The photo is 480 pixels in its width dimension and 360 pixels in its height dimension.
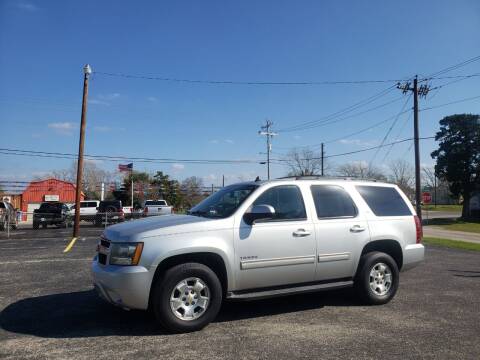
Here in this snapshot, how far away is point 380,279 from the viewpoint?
637 cm

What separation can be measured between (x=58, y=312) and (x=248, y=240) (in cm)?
280

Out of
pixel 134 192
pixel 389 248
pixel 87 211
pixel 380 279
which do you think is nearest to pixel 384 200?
pixel 389 248

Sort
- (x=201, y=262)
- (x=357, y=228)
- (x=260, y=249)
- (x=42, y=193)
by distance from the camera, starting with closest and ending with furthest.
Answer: (x=201, y=262), (x=260, y=249), (x=357, y=228), (x=42, y=193)

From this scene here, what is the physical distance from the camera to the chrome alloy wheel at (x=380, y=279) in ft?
20.7

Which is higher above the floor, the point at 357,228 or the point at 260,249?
the point at 357,228

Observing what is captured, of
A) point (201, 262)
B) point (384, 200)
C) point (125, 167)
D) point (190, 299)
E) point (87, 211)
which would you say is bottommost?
point (190, 299)

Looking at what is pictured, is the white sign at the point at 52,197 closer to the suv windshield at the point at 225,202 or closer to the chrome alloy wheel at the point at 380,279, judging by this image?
the suv windshield at the point at 225,202

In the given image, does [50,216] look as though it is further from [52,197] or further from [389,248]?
[52,197]

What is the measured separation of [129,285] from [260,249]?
1.63m

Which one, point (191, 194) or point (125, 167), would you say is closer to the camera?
point (125, 167)

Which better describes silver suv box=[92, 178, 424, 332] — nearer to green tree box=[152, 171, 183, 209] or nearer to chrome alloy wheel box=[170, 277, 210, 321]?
chrome alloy wheel box=[170, 277, 210, 321]

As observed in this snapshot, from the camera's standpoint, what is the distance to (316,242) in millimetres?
5812

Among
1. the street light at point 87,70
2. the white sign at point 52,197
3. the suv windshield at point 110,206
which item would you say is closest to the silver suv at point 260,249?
the street light at point 87,70

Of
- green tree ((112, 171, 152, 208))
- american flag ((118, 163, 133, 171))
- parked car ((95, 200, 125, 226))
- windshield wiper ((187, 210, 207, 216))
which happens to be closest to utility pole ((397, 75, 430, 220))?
parked car ((95, 200, 125, 226))
